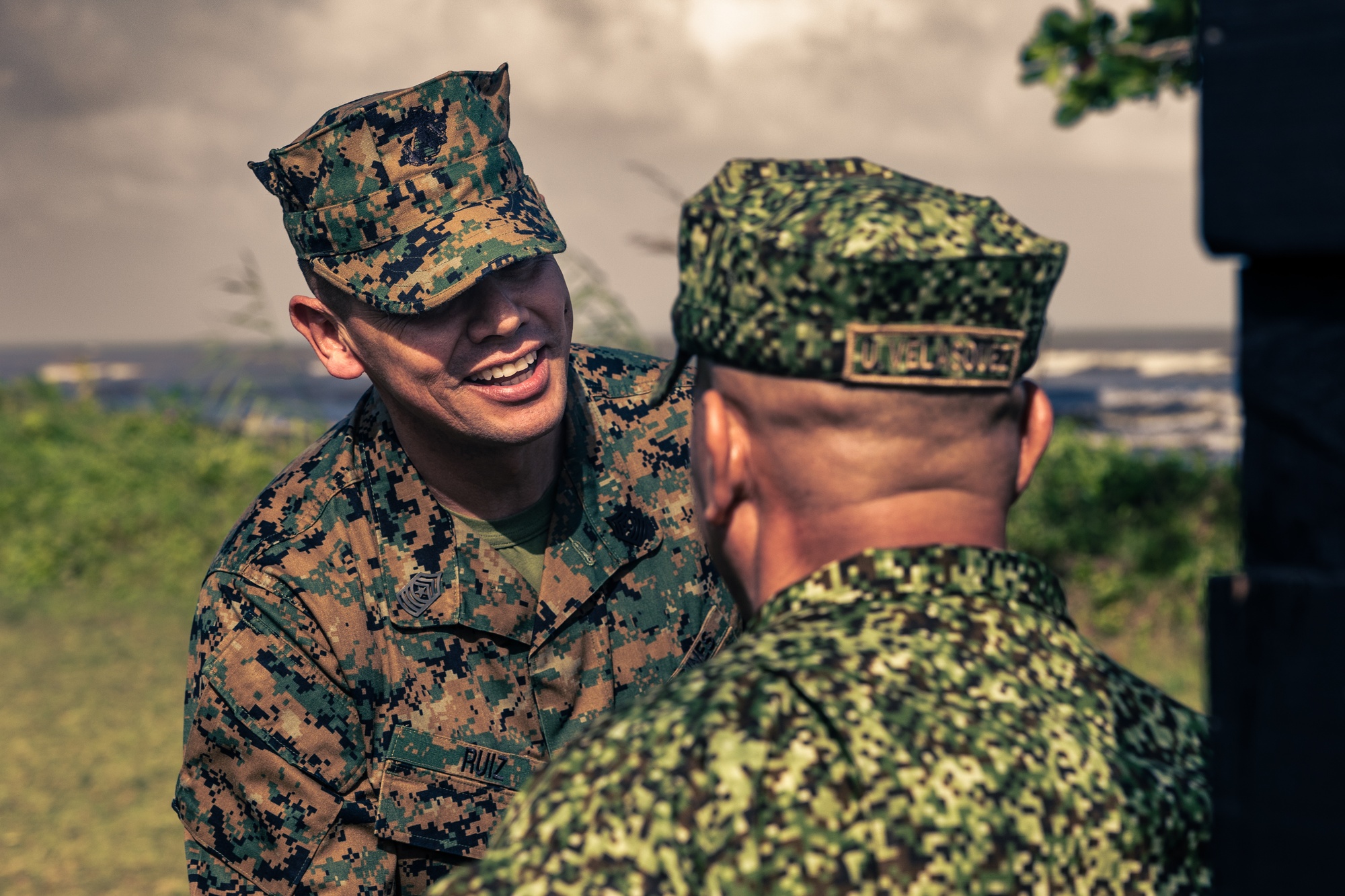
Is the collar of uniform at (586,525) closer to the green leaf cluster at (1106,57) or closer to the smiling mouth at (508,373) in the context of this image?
the smiling mouth at (508,373)

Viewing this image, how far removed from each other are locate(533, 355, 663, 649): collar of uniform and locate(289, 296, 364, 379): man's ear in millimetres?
573

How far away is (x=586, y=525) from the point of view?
9.94ft

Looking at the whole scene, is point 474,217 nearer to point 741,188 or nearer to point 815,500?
point 741,188

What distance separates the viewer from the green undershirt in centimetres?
298

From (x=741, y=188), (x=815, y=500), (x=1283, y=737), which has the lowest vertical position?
(x=1283, y=737)

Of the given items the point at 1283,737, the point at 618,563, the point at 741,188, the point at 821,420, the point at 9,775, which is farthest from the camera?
the point at 9,775

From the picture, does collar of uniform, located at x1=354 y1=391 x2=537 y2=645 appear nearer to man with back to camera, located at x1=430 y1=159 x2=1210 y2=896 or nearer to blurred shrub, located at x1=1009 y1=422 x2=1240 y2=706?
man with back to camera, located at x1=430 y1=159 x2=1210 y2=896

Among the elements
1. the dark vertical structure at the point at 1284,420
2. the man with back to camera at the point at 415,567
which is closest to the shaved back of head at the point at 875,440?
the dark vertical structure at the point at 1284,420

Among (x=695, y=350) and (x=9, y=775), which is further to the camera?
(x=9, y=775)

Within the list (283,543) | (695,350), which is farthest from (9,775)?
(695,350)

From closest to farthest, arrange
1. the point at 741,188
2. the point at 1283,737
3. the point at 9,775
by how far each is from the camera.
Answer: the point at 1283,737 → the point at 741,188 → the point at 9,775

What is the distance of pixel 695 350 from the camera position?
1465 mm

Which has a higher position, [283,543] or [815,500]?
[815,500]

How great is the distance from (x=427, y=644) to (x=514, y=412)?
0.57 metres
